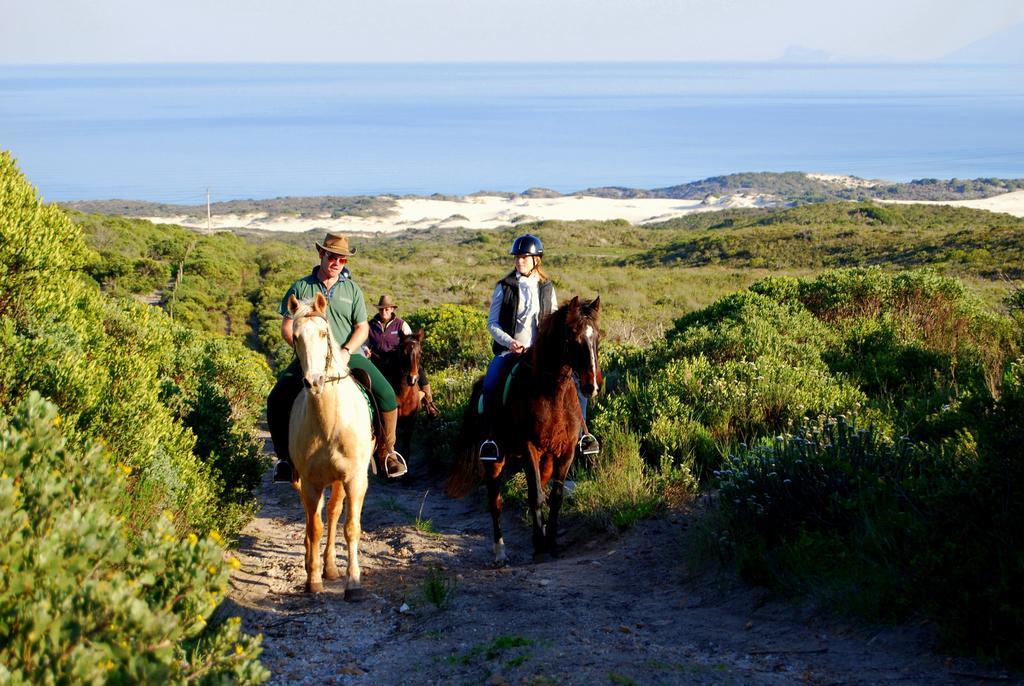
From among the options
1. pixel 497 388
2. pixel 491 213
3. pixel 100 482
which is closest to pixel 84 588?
pixel 100 482

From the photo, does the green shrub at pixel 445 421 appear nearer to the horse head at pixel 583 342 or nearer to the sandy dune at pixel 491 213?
the horse head at pixel 583 342

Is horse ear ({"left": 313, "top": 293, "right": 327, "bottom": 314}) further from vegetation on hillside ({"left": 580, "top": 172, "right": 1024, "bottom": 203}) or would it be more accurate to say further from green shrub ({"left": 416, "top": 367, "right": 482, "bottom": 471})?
vegetation on hillside ({"left": 580, "top": 172, "right": 1024, "bottom": 203})

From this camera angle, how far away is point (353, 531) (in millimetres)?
7500

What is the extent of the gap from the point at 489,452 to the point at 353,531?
1675mm

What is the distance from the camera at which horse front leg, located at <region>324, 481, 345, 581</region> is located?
7820 millimetres

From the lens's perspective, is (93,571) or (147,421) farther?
(147,421)

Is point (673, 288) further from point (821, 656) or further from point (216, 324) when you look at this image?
point (821, 656)

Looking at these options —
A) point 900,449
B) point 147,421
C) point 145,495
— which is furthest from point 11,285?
point 900,449

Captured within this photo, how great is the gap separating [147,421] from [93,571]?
386 cm

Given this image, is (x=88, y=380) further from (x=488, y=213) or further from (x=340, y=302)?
(x=488, y=213)

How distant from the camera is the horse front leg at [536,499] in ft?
27.5

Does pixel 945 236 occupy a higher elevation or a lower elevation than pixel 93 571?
higher

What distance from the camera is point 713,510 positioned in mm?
7871

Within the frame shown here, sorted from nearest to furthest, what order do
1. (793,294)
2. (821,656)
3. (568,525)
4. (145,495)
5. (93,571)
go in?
(93,571) → (821,656) → (145,495) → (568,525) → (793,294)
